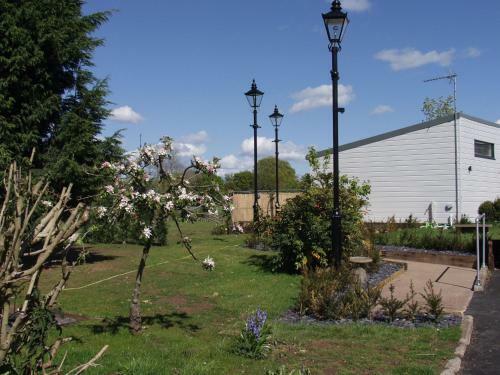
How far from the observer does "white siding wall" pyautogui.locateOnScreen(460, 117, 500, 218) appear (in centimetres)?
2178

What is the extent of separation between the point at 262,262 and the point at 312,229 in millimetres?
2286

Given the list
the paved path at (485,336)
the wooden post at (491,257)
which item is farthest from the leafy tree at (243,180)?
the paved path at (485,336)

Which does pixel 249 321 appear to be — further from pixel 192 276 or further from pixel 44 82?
pixel 44 82

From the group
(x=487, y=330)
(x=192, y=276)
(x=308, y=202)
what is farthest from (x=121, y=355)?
(x=308, y=202)

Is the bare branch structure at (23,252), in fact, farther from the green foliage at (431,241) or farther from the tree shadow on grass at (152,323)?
the green foliage at (431,241)

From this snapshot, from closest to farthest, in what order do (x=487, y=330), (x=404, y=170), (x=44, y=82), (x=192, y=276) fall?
1. (x=487, y=330)
2. (x=192, y=276)
3. (x=44, y=82)
4. (x=404, y=170)

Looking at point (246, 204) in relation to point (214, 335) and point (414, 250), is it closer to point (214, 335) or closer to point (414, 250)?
A: point (414, 250)

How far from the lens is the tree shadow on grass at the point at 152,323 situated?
725 cm

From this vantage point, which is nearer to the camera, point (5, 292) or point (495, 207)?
point (5, 292)

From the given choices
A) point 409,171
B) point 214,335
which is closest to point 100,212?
point 214,335

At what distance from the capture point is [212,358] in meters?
6.04

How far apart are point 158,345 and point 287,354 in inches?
60.6

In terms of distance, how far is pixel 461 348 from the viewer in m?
6.63

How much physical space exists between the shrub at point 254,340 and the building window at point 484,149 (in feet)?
63.0
